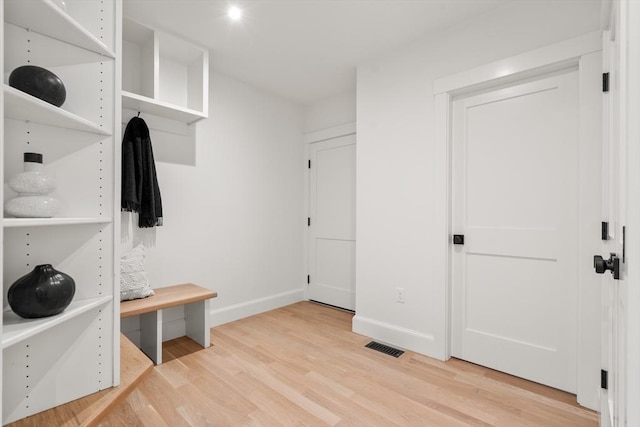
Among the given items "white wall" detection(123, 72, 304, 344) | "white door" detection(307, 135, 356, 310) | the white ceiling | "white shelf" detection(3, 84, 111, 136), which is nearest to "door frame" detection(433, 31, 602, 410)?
the white ceiling

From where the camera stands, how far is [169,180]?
284 centimetres

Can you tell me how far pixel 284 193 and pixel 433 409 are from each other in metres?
2.78

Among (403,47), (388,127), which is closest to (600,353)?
(388,127)

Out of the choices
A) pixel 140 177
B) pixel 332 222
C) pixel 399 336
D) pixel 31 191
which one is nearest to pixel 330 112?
pixel 332 222

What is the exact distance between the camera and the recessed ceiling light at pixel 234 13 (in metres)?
2.23

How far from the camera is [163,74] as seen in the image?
9.16ft

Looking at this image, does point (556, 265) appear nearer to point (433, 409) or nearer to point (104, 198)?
point (433, 409)

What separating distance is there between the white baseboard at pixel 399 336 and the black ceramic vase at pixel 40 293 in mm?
2402

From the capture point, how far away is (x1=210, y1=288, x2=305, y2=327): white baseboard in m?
3.18

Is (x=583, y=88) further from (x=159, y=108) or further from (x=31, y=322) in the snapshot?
(x=159, y=108)

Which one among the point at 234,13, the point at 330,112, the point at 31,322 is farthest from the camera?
the point at 330,112

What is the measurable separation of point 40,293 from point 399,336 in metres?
2.49

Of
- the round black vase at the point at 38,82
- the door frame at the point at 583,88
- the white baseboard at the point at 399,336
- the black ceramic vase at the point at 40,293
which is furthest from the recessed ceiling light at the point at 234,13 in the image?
the white baseboard at the point at 399,336

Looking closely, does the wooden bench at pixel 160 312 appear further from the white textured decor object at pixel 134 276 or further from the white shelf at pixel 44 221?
the white shelf at pixel 44 221
